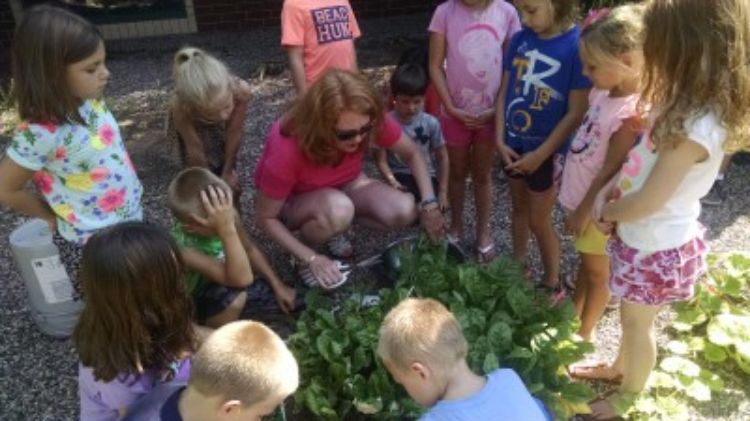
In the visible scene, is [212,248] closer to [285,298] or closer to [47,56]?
[285,298]

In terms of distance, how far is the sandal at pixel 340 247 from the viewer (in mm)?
3551

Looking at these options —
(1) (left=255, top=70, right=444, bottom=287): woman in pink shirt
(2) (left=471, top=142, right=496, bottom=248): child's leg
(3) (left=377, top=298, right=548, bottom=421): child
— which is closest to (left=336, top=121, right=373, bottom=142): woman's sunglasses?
(1) (left=255, top=70, right=444, bottom=287): woman in pink shirt

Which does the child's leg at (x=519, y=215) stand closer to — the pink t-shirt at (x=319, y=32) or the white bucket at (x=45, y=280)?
the pink t-shirt at (x=319, y=32)

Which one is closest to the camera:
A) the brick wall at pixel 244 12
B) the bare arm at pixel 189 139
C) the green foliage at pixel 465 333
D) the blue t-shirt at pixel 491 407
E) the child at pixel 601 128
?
the blue t-shirt at pixel 491 407

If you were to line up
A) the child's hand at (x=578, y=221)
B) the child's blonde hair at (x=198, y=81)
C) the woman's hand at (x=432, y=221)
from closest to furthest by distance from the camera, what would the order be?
the child's hand at (x=578, y=221)
the child's blonde hair at (x=198, y=81)
the woman's hand at (x=432, y=221)

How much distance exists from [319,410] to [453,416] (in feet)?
2.50

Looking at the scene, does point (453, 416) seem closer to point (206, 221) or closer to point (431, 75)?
point (206, 221)

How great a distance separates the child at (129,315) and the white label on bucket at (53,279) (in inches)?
33.5

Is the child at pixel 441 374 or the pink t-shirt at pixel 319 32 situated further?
the pink t-shirt at pixel 319 32

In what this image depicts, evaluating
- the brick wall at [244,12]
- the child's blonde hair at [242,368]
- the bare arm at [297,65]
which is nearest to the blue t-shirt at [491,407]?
the child's blonde hair at [242,368]

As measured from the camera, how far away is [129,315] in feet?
6.40

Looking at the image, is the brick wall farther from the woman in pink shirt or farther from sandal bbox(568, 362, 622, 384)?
sandal bbox(568, 362, 622, 384)

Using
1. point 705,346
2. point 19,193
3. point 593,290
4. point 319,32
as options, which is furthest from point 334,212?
point 705,346

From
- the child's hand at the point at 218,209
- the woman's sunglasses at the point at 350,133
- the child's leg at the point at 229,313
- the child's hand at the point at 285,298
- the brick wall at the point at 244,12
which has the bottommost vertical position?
the child's hand at the point at 285,298
